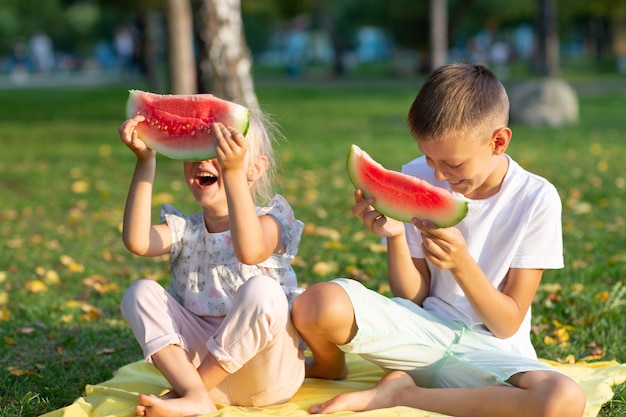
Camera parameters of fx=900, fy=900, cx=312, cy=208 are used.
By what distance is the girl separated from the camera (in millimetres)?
3135

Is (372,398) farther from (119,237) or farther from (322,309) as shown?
(119,237)

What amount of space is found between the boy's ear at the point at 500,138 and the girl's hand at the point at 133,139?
1284 mm

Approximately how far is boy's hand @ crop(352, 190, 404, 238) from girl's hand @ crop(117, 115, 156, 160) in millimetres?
807

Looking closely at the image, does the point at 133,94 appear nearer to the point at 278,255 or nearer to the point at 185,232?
the point at 185,232

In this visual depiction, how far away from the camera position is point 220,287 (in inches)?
136

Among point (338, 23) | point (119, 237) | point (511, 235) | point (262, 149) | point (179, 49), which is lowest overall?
point (338, 23)

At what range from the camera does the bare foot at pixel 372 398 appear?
10.7ft

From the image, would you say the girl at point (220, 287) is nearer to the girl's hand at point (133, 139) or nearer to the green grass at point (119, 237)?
the girl's hand at point (133, 139)

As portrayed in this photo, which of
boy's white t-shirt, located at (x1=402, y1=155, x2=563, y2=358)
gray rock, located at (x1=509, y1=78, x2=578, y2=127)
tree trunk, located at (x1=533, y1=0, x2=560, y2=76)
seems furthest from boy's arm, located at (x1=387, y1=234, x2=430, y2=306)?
tree trunk, located at (x1=533, y1=0, x2=560, y2=76)

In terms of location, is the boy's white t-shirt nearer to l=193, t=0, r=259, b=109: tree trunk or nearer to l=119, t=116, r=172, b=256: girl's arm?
l=119, t=116, r=172, b=256: girl's arm

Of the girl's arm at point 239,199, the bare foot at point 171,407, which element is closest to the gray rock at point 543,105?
the girl's arm at point 239,199

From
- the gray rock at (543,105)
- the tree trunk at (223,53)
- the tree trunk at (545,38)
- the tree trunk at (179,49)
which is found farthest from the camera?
the tree trunk at (545,38)

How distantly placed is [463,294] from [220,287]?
3.09ft

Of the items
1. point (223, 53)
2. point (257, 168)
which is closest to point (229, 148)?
point (257, 168)
